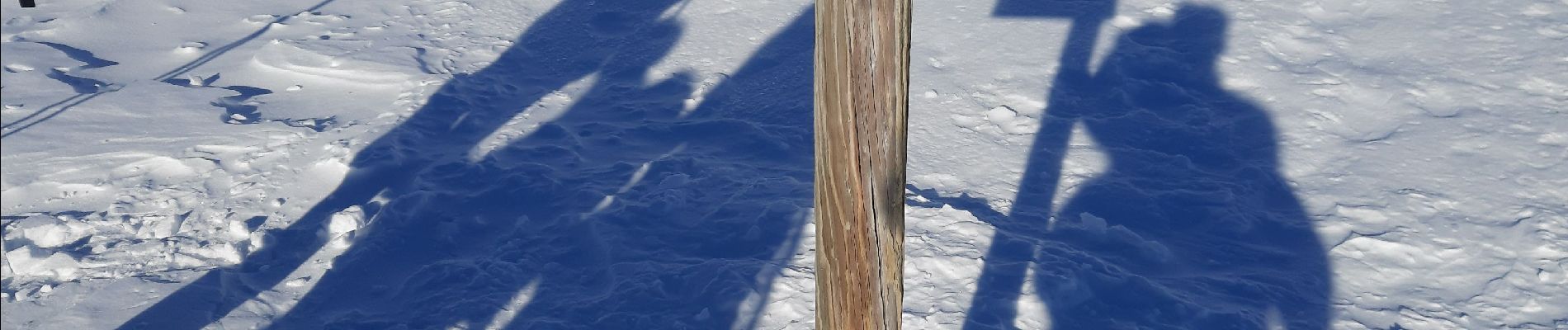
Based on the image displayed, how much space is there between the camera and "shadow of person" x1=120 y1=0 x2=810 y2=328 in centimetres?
497

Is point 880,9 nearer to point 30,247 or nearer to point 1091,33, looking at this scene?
point 30,247

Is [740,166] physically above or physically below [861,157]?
below

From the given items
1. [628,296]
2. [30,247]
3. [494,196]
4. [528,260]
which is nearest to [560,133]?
[494,196]

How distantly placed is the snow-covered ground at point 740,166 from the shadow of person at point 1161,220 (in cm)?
2

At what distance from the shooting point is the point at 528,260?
5.39 m

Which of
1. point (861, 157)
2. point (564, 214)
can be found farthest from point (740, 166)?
point (861, 157)

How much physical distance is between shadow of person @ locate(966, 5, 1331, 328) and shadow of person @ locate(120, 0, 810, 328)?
47.6 inches

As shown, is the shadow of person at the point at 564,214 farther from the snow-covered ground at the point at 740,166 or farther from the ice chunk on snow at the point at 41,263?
the ice chunk on snow at the point at 41,263

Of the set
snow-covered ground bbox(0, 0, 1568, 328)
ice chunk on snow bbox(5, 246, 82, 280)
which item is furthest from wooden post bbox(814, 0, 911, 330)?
ice chunk on snow bbox(5, 246, 82, 280)

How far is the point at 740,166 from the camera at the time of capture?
21.2ft

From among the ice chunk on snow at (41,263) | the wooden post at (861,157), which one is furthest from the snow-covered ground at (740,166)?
the wooden post at (861,157)

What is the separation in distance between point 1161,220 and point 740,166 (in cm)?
228

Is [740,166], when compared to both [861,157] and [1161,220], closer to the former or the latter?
[1161,220]

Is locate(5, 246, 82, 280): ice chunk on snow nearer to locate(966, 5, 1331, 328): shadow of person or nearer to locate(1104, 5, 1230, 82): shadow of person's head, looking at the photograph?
locate(966, 5, 1331, 328): shadow of person
